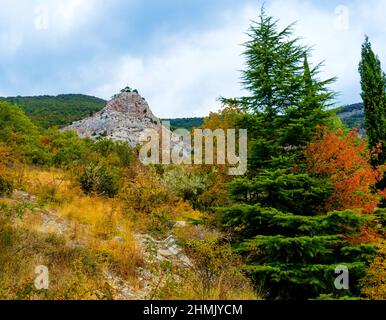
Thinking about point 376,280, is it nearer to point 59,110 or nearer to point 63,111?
point 63,111

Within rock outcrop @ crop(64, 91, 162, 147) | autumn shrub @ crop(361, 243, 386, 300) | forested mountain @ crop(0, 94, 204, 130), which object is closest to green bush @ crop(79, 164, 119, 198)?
autumn shrub @ crop(361, 243, 386, 300)

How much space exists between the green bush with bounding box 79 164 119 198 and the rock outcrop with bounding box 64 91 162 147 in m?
20.4

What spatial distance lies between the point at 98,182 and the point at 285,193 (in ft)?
29.5

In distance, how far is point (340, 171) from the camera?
32.9 ft

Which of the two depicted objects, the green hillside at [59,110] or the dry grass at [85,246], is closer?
the dry grass at [85,246]

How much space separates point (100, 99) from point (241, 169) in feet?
250

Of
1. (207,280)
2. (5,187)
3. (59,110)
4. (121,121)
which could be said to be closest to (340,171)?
(207,280)

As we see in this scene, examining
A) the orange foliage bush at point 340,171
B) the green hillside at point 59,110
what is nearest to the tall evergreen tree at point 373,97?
the orange foliage bush at point 340,171

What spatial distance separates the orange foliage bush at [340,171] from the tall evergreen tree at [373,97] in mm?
7036

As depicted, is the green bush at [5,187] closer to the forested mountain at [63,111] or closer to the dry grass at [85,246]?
the dry grass at [85,246]

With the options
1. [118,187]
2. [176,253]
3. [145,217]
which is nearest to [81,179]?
[118,187]

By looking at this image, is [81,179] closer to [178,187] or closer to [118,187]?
[118,187]

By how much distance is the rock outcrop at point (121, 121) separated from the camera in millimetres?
40031

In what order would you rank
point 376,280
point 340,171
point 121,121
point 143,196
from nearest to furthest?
point 376,280
point 340,171
point 143,196
point 121,121
